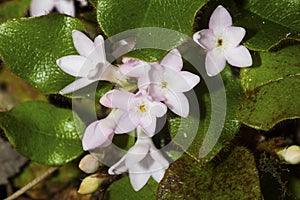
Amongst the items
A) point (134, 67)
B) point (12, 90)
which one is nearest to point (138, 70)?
point (134, 67)

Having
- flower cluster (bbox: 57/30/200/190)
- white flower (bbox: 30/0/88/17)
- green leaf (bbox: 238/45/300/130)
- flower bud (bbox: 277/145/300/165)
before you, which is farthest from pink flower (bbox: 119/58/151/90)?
white flower (bbox: 30/0/88/17)

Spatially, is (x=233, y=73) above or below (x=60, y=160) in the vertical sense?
above

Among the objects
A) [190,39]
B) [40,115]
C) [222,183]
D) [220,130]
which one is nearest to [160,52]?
[190,39]

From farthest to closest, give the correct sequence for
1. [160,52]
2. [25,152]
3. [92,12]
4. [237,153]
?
[92,12], [25,152], [237,153], [160,52]

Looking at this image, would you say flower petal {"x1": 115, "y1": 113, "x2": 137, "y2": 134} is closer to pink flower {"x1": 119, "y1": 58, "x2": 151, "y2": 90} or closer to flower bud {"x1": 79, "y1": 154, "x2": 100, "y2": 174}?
pink flower {"x1": 119, "y1": 58, "x2": 151, "y2": 90}

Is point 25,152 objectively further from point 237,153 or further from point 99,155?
point 237,153

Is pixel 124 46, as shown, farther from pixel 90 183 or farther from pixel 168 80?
pixel 90 183

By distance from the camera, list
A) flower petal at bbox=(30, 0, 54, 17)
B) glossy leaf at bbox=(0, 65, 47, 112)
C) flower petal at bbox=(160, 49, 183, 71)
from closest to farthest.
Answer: flower petal at bbox=(160, 49, 183, 71) → flower petal at bbox=(30, 0, 54, 17) → glossy leaf at bbox=(0, 65, 47, 112)
